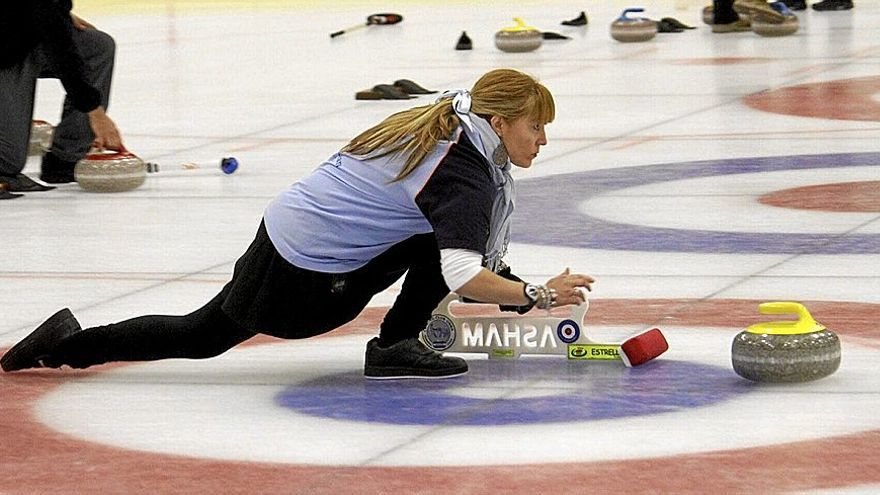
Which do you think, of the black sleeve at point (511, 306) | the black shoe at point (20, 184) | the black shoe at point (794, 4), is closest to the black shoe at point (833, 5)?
the black shoe at point (794, 4)

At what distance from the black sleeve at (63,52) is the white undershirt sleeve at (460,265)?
410cm

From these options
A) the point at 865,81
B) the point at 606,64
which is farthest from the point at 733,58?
the point at 865,81

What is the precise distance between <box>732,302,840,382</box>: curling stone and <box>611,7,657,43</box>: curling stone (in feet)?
43.4

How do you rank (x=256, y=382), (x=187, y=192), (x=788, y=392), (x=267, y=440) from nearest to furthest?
(x=267, y=440) → (x=788, y=392) → (x=256, y=382) → (x=187, y=192)

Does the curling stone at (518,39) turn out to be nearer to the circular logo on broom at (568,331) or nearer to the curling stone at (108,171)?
the curling stone at (108,171)

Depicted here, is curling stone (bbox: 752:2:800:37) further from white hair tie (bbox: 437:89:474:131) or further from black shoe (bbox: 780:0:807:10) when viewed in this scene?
white hair tie (bbox: 437:89:474:131)

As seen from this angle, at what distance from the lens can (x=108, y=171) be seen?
1047 centimetres

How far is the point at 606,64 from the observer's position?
17.1m

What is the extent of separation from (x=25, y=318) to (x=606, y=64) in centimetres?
1052

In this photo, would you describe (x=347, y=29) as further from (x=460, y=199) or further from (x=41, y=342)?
(x=460, y=199)

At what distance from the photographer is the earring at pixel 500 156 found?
5645mm

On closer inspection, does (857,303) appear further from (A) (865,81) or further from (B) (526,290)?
(A) (865,81)

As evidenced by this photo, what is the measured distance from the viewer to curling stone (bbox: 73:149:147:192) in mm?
10469

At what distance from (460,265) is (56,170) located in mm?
5922
